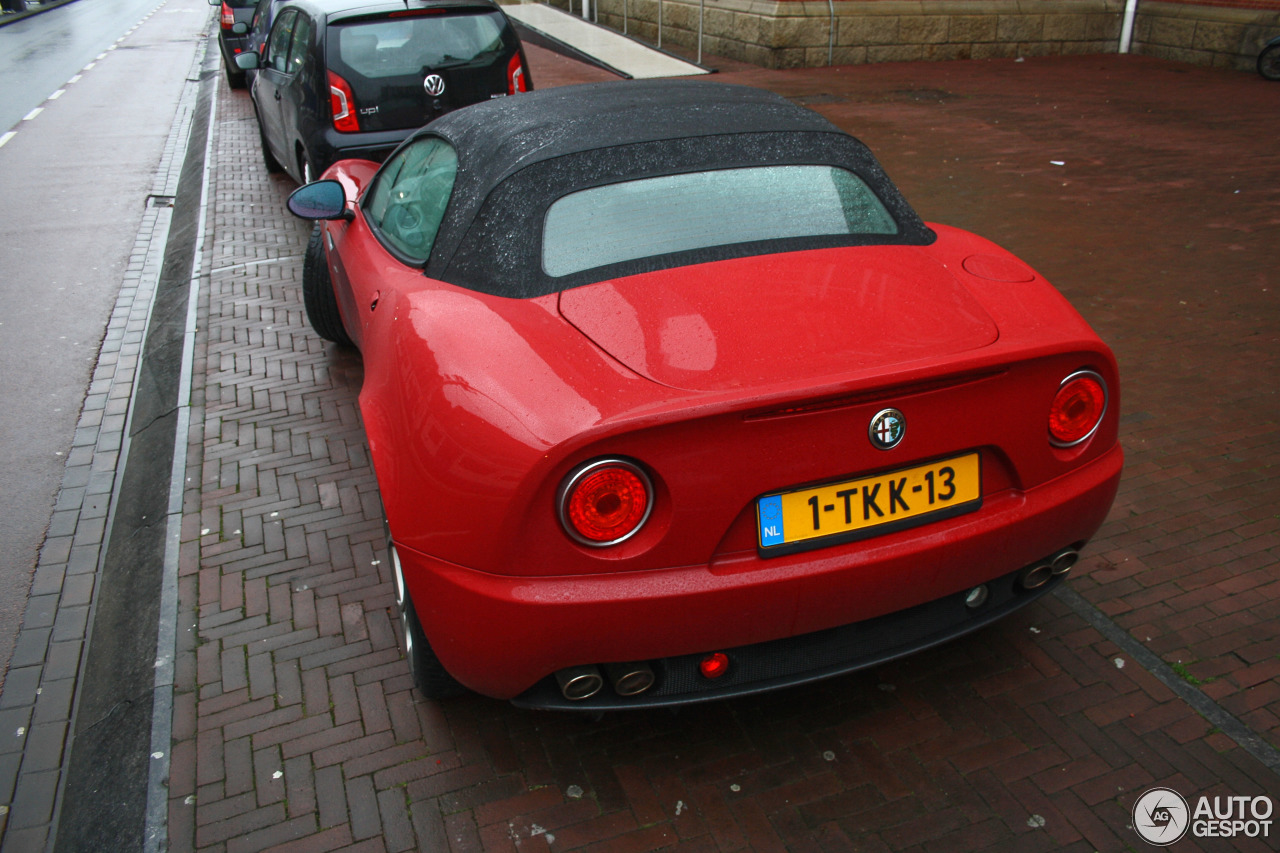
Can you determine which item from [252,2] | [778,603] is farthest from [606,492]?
[252,2]

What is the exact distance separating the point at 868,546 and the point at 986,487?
366 mm

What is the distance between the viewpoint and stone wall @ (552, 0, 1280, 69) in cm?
1492

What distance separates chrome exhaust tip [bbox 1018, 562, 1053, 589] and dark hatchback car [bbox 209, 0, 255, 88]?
1544 centimetres

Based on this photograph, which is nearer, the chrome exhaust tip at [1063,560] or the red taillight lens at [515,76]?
the chrome exhaust tip at [1063,560]

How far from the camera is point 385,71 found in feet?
23.9

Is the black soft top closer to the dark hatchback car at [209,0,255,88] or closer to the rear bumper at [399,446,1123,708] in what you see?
the rear bumper at [399,446,1123,708]

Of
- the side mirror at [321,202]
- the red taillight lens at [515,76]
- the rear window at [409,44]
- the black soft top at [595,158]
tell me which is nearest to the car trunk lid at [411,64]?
the rear window at [409,44]

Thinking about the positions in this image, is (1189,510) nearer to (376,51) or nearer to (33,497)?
(33,497)

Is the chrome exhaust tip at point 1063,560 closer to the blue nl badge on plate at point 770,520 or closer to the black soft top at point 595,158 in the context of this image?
the blue nl badge on plate at point 770,520

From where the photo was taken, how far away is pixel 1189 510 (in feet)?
12.2

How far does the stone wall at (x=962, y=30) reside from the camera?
1492cm

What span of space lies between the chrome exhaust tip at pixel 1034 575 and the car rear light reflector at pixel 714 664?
87cm

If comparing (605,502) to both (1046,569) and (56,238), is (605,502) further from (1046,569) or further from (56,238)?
(56,238)

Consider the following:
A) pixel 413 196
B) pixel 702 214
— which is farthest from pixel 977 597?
pixel 413 196
